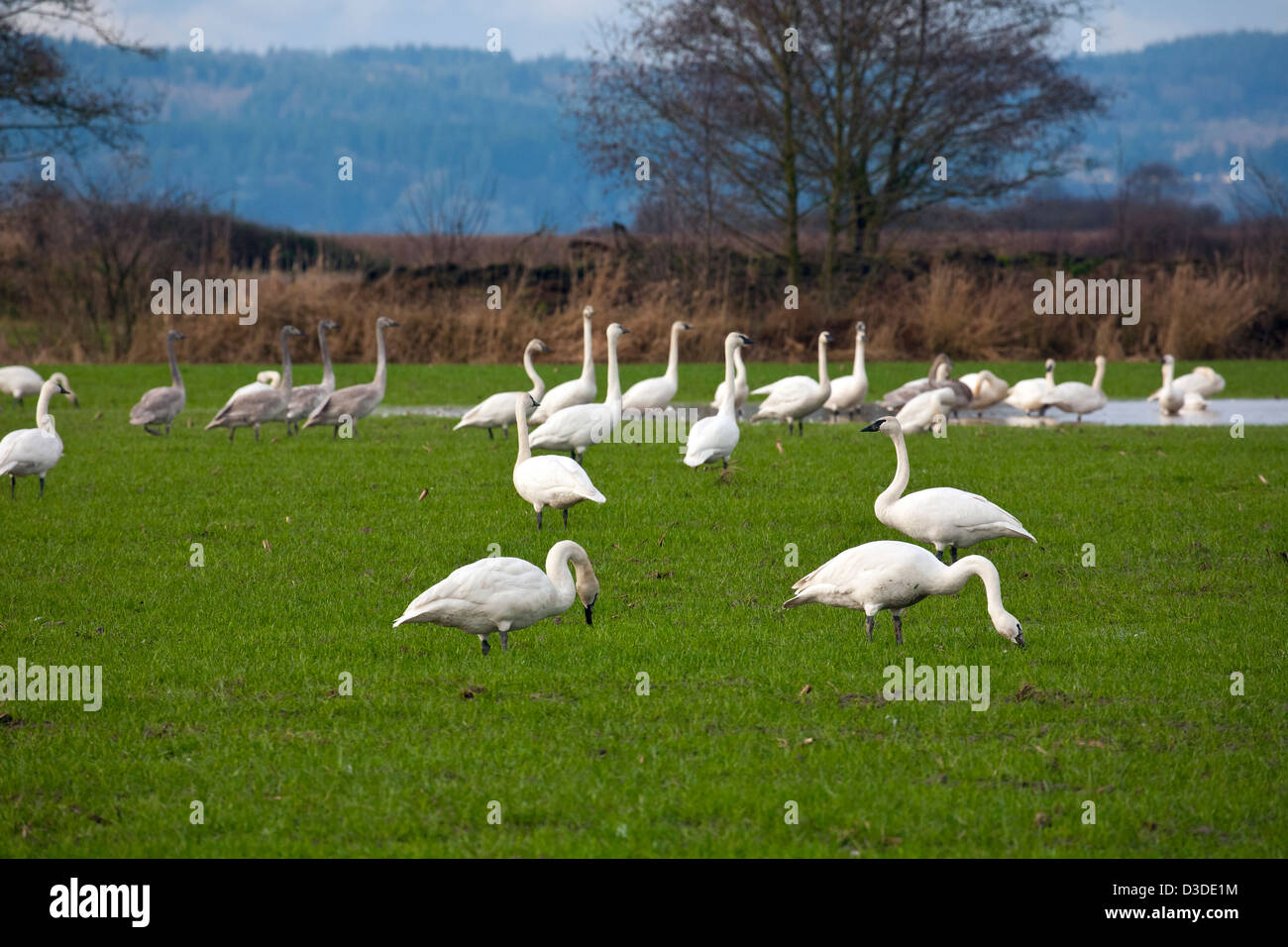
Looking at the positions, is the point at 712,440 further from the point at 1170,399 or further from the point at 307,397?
the point at 1170,399

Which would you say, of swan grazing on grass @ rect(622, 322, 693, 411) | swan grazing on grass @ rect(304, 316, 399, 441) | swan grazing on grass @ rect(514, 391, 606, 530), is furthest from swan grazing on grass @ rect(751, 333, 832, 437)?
swan grazing on grass @ rect(514, 391, 606, 530)

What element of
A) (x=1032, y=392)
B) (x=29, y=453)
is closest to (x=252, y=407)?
(x=29, y=453)

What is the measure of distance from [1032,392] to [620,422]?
8999 millimetres

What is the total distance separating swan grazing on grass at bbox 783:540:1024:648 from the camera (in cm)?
716

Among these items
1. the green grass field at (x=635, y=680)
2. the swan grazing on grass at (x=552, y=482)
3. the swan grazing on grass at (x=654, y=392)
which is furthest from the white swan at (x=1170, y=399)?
the swan grazing on grass at (x=552, y=482)

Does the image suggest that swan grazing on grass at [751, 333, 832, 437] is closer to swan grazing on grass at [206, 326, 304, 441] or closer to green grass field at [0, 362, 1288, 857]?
green grass field at [0, 362, 1288, 857]

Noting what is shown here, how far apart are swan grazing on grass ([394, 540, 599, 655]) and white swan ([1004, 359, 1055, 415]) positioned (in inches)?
614

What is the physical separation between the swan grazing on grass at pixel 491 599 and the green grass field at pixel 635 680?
0.82 feet

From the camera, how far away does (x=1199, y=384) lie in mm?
23094

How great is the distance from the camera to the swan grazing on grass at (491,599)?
6.95 m

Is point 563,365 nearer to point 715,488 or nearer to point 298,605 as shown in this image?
point 715,488

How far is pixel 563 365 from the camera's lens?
30531 millimetres

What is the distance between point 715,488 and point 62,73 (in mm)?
27631

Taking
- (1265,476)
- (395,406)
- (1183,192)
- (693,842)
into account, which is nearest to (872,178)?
(395,406)
